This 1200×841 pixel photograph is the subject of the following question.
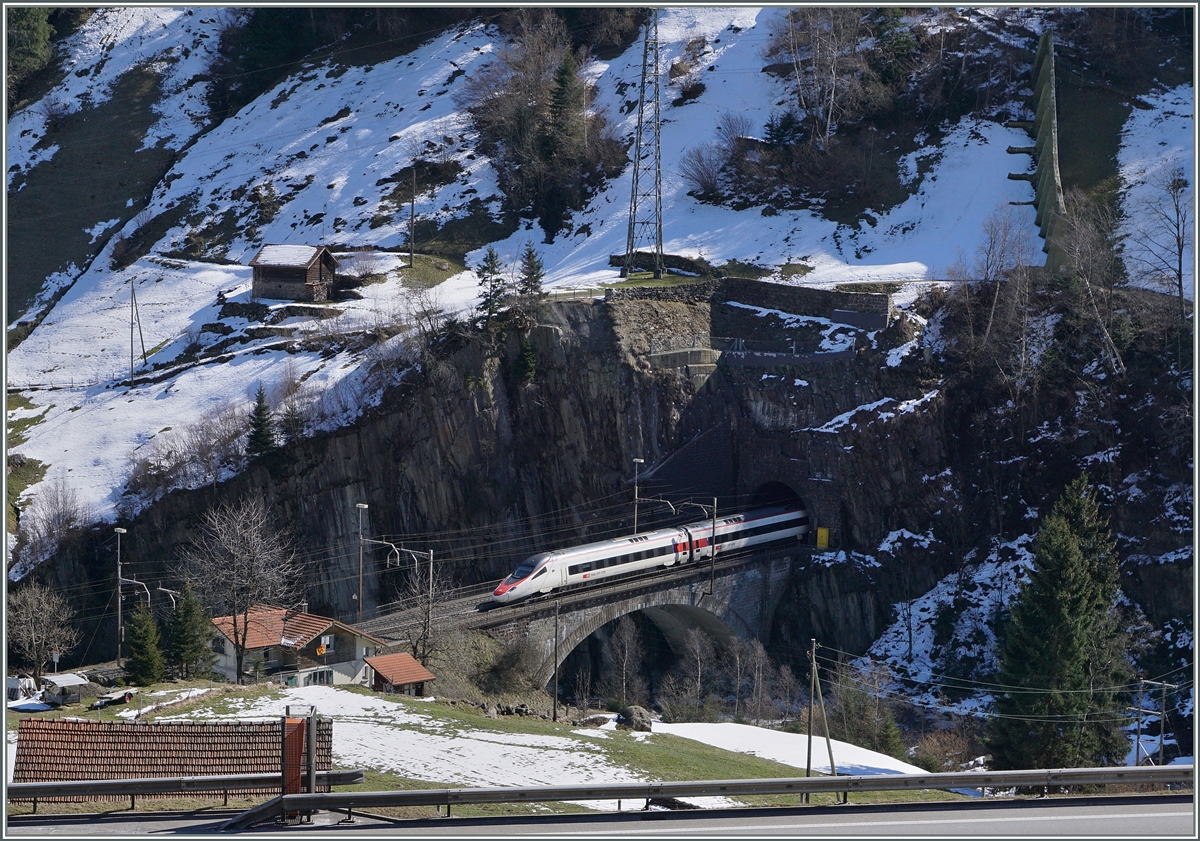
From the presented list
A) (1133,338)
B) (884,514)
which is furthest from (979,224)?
(884,514)

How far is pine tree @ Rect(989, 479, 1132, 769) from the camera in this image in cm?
4681

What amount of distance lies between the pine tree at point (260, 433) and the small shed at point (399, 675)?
20.3 m

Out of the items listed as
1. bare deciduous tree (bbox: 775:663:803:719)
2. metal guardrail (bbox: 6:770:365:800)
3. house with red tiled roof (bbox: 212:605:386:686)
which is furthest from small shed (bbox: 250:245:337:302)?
metal guardrail (bbox: 6:770:365:800)

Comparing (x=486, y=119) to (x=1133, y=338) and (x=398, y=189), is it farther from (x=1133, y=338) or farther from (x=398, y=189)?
(x=1133, y=338)

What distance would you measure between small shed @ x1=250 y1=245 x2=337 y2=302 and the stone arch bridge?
2902 cm

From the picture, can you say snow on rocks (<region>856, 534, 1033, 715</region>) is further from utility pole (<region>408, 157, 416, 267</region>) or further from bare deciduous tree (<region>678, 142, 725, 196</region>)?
utility pole (<region>408, 157, 416, 267</region>)

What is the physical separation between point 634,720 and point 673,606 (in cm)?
1787

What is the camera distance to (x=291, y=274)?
76.8 m

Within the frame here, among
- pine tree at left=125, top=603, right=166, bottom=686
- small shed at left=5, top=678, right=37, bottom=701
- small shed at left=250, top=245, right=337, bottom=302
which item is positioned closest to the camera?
pine tree at left=125, top=603, right=166, bottom=686

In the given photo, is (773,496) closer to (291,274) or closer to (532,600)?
(532,600)

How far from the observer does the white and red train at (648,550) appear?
180 ft

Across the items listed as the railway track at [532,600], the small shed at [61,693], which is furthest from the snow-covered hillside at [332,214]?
the small shed at [61,693]

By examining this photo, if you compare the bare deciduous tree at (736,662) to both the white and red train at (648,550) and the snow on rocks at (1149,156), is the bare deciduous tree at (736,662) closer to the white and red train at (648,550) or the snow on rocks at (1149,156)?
the white and red train at (648,550)

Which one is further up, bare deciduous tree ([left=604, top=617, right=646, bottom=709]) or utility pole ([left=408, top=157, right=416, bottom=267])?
utility pole ([left=408, top=157, right=416, bottom=267])
